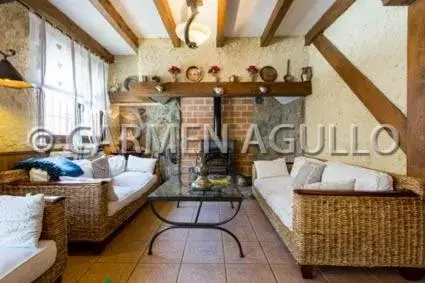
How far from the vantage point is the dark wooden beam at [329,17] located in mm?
3725

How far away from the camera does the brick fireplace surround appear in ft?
18.4

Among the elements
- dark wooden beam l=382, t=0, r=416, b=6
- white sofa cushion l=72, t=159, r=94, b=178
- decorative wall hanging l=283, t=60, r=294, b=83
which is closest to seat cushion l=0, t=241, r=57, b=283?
white sofa cushion l=72, t=159, r=94, b=178

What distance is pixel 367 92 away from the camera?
3.23 m

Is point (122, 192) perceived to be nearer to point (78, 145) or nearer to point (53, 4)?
point (78, 145)

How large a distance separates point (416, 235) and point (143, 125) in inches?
188

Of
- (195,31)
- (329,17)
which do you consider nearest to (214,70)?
(329,17)

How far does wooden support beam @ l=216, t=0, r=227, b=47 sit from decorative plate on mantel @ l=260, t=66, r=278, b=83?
0.88 m

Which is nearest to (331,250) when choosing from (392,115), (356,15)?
(392,115)

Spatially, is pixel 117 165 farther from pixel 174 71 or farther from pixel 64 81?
pixel 174 71

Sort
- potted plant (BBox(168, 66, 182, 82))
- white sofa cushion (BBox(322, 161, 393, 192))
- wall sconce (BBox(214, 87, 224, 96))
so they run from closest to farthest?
1. white sofa cushion (BBox(322, 161, 393, 192))
2. wall sconce (BBox(214, 87, 224, 96))
3. potted plant (BBox(168, 66, 182, 82))

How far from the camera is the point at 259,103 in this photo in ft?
18.5

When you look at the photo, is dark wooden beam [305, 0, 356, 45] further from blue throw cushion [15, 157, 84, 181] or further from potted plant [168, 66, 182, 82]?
blue throw cushion [15, 157, 84, 181]

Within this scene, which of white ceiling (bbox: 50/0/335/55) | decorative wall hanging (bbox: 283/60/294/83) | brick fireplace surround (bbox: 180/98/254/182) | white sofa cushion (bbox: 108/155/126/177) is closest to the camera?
white ceiling (bbox: 50/0/335/55)

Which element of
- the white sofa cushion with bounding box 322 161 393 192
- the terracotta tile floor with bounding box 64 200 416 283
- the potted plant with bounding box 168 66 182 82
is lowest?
the terracotta tile floor with bounding box 64 200 416 283
